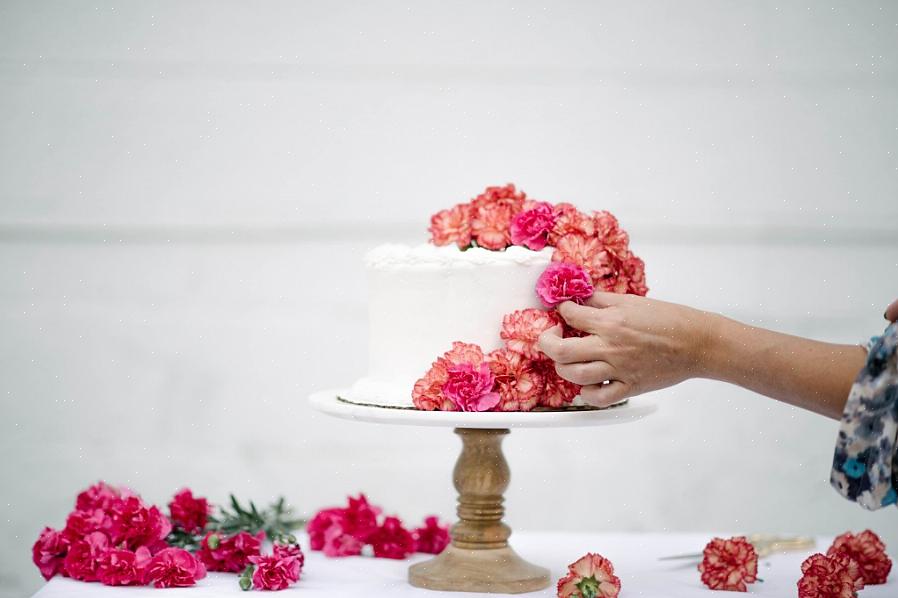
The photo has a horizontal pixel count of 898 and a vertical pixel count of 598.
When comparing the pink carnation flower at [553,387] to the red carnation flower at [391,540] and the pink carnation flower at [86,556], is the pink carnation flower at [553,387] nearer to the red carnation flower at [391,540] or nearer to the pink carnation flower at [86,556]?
the red carnation flower at [391,540]

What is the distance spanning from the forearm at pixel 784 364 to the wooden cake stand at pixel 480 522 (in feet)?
0.72

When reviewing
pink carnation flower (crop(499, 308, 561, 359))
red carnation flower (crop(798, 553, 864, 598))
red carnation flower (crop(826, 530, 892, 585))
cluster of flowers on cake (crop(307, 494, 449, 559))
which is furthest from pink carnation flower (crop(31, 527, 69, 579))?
red carnation flower (crop(826, 530, 892, 585))

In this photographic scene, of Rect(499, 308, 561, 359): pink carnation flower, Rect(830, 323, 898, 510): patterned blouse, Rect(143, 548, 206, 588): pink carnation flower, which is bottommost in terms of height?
Rect(143, 548, 206, 588): pink carnation flower

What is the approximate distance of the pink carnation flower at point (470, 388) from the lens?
153 centimetres

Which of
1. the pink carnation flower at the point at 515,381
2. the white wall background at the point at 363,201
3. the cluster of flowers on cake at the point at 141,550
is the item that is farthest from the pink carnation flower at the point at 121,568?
the white wall background at the point at 363,201

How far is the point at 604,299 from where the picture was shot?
5.00 feet

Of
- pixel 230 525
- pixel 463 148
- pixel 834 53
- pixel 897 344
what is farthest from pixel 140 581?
pixel 834 53

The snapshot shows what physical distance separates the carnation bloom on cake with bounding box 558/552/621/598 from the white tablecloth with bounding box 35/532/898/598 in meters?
0.10

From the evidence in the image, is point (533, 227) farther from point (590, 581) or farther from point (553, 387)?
point (590, 581)

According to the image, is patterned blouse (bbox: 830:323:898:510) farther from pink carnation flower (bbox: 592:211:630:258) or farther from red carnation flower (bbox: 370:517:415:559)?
red carnation flower (bbox: 370:517:415:559)

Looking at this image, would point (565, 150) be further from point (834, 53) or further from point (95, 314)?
point (95, 314)

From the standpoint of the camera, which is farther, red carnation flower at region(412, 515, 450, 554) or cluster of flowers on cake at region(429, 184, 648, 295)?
red carnation flower at region(412, 515, 450, 554)

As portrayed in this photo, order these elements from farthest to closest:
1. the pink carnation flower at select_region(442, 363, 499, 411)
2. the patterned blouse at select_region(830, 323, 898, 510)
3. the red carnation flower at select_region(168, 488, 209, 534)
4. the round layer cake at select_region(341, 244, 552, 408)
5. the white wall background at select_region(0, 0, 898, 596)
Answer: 1. the white wall background at select_region(0, 0, 898, 596)
2. the red carnation flower at select_region(168, 488, 209, 534)
3. the round layer cake at select_region(341, 244, 552, 408)
4. the pink carnation flower at select_region(442, 363, 499, 411)
5. the patterned blouse at select_region(830, 323, 898, 510)

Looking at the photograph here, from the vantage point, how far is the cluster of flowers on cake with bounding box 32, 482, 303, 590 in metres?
1.63
